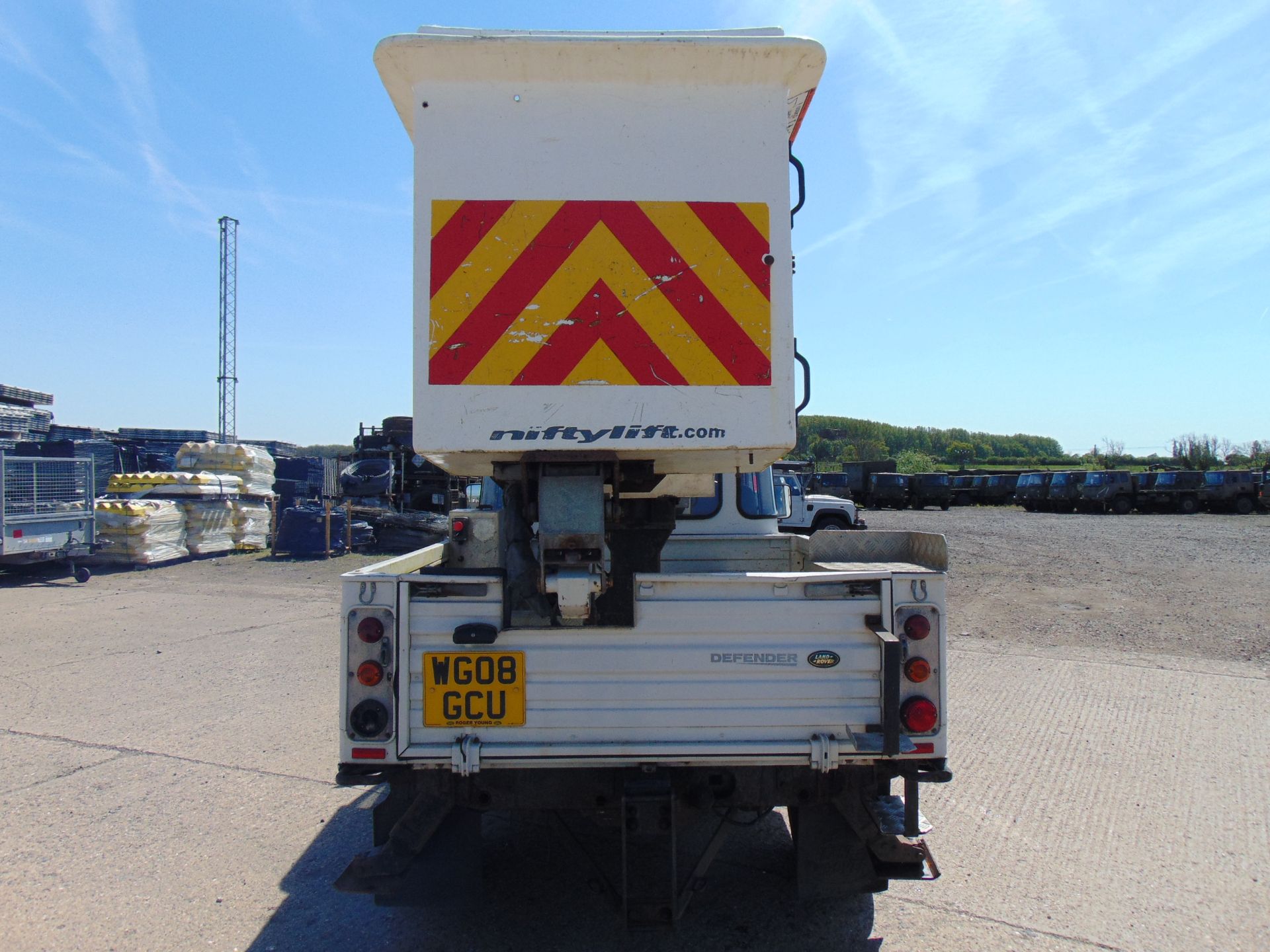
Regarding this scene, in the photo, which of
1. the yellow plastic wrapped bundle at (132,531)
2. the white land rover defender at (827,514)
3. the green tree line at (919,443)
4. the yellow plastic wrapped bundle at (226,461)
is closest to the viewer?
the yellow plastic wrapped bundle at (132,531)

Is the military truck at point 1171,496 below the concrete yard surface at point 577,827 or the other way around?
the other way around

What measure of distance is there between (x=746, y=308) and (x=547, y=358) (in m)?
0.72

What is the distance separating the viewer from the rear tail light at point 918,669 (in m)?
2.79

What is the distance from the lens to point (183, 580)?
13672 millimetres

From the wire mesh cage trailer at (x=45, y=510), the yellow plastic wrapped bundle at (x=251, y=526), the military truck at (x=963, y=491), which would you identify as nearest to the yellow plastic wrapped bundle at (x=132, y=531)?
the wire mesh cage trailer at (x=45, y=510)

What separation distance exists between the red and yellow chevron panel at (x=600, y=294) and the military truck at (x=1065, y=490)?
37761mm

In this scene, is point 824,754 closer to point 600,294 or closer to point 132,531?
point 600,294

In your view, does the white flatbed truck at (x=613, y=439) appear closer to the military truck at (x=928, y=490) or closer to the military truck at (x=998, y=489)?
the military truck at (x=928, y=490)

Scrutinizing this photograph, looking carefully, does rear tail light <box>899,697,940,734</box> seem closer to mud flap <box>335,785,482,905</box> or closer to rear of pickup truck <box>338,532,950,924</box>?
rear of pickup truck <box>338,532,950,924</box>

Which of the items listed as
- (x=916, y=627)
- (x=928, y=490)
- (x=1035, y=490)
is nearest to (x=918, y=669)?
(x=916, y=627)

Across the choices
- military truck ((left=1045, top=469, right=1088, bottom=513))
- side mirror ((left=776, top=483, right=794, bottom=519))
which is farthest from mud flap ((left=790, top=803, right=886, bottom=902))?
military truck ((left=1045, top=469, right=1088, bottom=513))

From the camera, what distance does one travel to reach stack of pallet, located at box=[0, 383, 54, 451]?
15484 mm

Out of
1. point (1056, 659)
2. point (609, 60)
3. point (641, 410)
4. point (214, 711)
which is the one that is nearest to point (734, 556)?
point (641, 410)

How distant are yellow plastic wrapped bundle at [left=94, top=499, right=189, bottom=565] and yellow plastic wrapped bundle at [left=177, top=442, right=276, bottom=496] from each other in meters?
2.27
